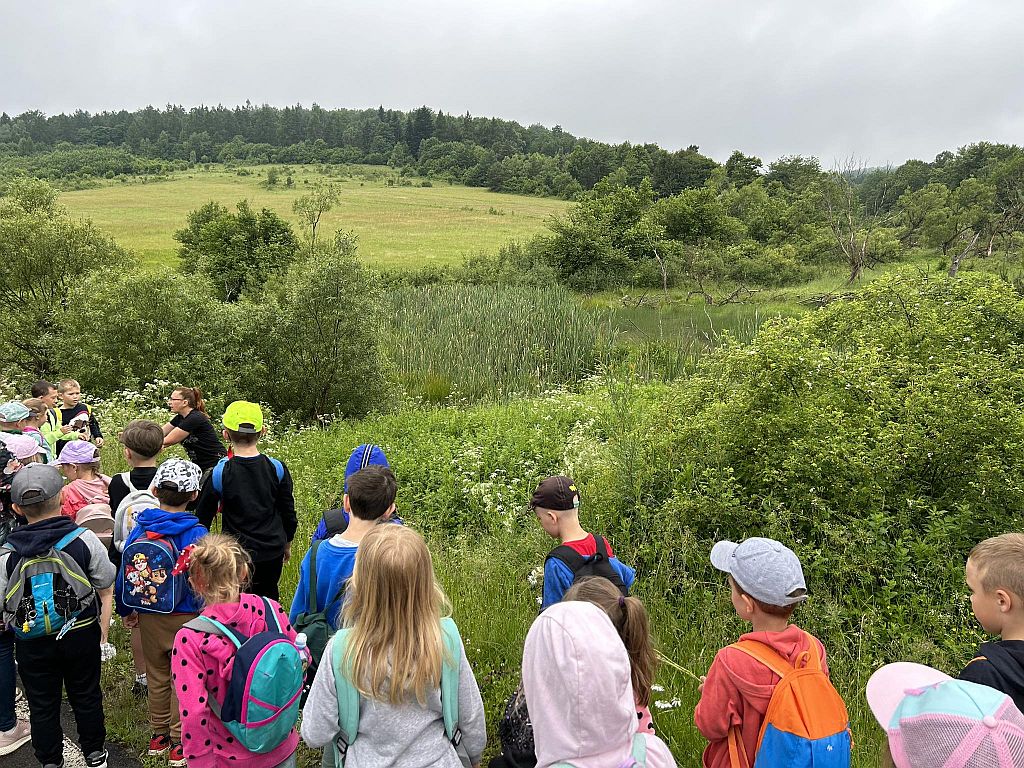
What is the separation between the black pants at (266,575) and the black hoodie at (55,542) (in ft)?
3.23

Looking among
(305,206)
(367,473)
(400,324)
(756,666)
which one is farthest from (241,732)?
(305,206)

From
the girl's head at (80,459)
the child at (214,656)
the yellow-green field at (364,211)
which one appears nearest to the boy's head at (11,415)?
the girl's head at (80,459)

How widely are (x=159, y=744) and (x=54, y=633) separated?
0.84m

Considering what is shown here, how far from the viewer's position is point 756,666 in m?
2.28

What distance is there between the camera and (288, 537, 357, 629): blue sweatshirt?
3.04 meters

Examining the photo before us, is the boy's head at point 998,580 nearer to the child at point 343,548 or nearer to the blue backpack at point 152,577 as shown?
the child at point 343,548

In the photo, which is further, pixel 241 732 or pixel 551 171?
pixel 551 171

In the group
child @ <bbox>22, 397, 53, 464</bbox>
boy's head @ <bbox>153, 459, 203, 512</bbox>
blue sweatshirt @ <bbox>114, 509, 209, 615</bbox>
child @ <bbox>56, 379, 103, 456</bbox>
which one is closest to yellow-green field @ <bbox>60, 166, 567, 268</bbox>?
child @ <bbox>56, 379, 103, 456</bbox>

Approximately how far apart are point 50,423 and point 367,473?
16.7ft

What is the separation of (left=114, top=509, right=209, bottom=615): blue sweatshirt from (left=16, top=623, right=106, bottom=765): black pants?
27cm

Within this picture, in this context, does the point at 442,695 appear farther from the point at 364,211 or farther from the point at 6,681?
the point at 364,211

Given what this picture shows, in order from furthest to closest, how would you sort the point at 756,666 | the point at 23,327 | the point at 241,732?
the point at 23,327
the point at 241,732
the point at 756,666

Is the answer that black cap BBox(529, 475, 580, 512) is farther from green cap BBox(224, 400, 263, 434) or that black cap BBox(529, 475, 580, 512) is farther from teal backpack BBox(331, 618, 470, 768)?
green cap BBox(224, 400, 263, 434)

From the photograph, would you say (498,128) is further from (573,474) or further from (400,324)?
(573,474)
